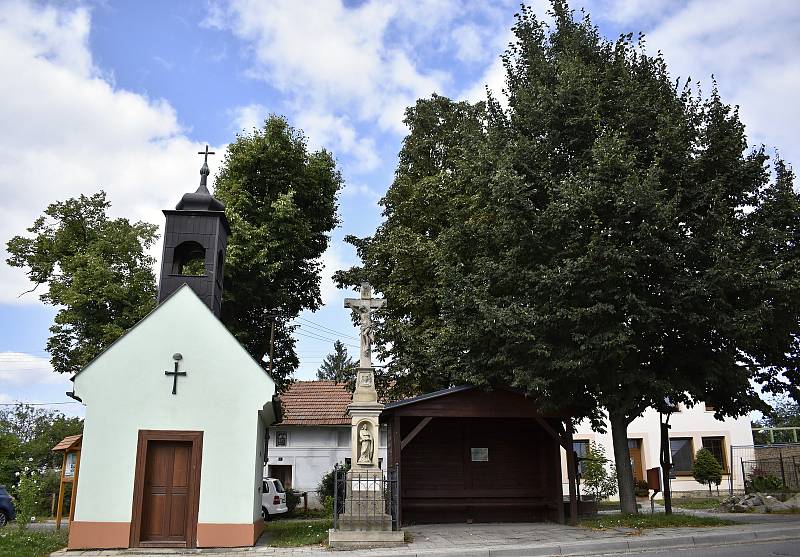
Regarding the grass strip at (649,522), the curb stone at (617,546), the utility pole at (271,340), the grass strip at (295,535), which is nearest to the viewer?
the curb stone at (617,546)

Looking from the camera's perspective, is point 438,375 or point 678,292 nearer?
point 678,292

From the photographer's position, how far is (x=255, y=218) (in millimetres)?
23141

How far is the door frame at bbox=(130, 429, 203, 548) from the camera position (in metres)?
12.6

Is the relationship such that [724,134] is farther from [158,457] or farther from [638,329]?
[158,457]

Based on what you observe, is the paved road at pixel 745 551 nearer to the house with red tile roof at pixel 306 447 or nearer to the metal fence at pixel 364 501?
the metal fence at pixel 364 501

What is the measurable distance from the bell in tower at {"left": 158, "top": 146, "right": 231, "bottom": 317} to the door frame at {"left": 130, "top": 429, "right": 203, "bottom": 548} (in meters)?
3.11

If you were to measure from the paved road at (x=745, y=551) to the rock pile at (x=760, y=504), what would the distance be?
7.73m

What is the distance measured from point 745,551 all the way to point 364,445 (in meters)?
7.23

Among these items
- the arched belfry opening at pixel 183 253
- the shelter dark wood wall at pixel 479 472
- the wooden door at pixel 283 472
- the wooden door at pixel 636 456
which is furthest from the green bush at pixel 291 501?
the wooden door at pixel 636 456

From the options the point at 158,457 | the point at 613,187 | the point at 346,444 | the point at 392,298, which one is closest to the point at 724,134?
the point at 613,187

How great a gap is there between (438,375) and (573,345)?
591cm

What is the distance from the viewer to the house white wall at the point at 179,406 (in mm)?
12719

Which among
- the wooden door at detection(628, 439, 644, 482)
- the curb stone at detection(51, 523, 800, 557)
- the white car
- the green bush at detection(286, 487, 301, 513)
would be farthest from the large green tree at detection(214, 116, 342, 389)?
the wooden door at detection(628, 439, 644, 482)

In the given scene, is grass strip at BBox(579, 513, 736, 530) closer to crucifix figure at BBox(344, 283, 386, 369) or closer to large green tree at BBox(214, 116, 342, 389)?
crucifix figure at BBox(344, 283, 386, 369)
